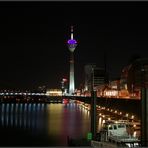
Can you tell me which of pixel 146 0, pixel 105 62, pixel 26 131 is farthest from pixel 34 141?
pixel 105 62

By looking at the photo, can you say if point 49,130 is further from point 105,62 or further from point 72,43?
point 72,43

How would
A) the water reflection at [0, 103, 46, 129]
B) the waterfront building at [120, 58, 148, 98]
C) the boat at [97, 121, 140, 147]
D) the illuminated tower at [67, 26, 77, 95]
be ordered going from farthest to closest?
1. the illuminated tower at [67, 26, 77, 95]
2. the waterfront building at [120, 58, 148, 98]
3. the water reflection at [0, 103, 46, 129]
4. the boat at [97, 121, 140, 147]

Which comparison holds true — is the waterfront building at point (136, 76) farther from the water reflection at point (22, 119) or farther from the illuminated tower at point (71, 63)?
the illuminated tower at point (71, 63)

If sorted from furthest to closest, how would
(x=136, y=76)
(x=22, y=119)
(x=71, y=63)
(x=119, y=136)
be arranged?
(x=71, y=63)
(x=136, y=76)
(x=22, y=119)
(x=119, y=136)

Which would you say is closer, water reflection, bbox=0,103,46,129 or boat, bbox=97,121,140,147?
boat, bbox=97,121,140,147

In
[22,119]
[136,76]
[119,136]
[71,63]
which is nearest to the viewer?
[119,136]

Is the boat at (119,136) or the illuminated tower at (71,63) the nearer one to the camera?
the boat at (119,136)

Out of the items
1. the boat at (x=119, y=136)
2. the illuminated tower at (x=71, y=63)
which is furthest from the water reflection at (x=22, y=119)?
the illuminated tower at (x=71, y=63)

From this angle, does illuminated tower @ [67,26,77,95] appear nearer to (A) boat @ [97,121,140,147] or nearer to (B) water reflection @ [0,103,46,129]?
(B) water reflection @ [0,103,46,129]

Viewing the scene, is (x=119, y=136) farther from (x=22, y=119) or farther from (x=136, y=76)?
(x=136, y=76)

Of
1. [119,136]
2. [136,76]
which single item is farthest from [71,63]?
[119,136]

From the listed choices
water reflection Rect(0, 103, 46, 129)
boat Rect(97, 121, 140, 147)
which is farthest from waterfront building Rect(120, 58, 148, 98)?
boat Rect(97, 121, 140, 147)
